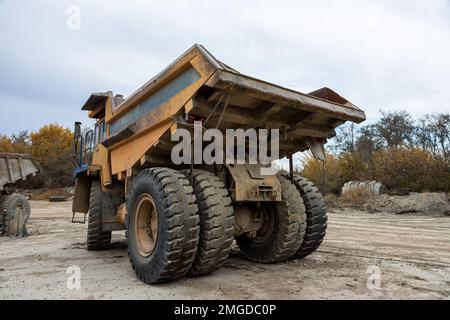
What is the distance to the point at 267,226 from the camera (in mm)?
4871

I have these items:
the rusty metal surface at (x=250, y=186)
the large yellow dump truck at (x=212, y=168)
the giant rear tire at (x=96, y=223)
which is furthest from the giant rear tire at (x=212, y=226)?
the giant rear tire at (x=96, y=223)

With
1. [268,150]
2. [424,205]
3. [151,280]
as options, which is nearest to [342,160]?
[424,205]

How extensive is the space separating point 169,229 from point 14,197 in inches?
321

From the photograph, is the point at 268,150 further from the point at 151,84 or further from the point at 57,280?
the point at 57,280

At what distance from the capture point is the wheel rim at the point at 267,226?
4801mm

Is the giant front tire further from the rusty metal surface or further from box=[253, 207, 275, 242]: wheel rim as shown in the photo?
box=[253, 207, 275, 242]: wheel rim

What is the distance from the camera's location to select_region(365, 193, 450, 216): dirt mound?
597 inches

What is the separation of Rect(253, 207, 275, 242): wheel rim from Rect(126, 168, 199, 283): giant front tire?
1.44 m

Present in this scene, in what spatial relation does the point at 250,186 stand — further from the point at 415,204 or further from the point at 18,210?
the point at 415,204

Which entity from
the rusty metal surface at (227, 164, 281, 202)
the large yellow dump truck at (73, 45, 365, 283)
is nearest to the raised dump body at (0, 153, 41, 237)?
the large yellow dump truck at (73, 45, 365, 283)

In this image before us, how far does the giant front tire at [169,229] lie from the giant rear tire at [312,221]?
1872 millimetres

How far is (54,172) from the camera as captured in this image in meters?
36.2

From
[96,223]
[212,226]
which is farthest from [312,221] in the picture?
[96,223]

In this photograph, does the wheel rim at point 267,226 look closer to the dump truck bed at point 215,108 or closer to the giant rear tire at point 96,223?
the dump truck bed at point 215,108
